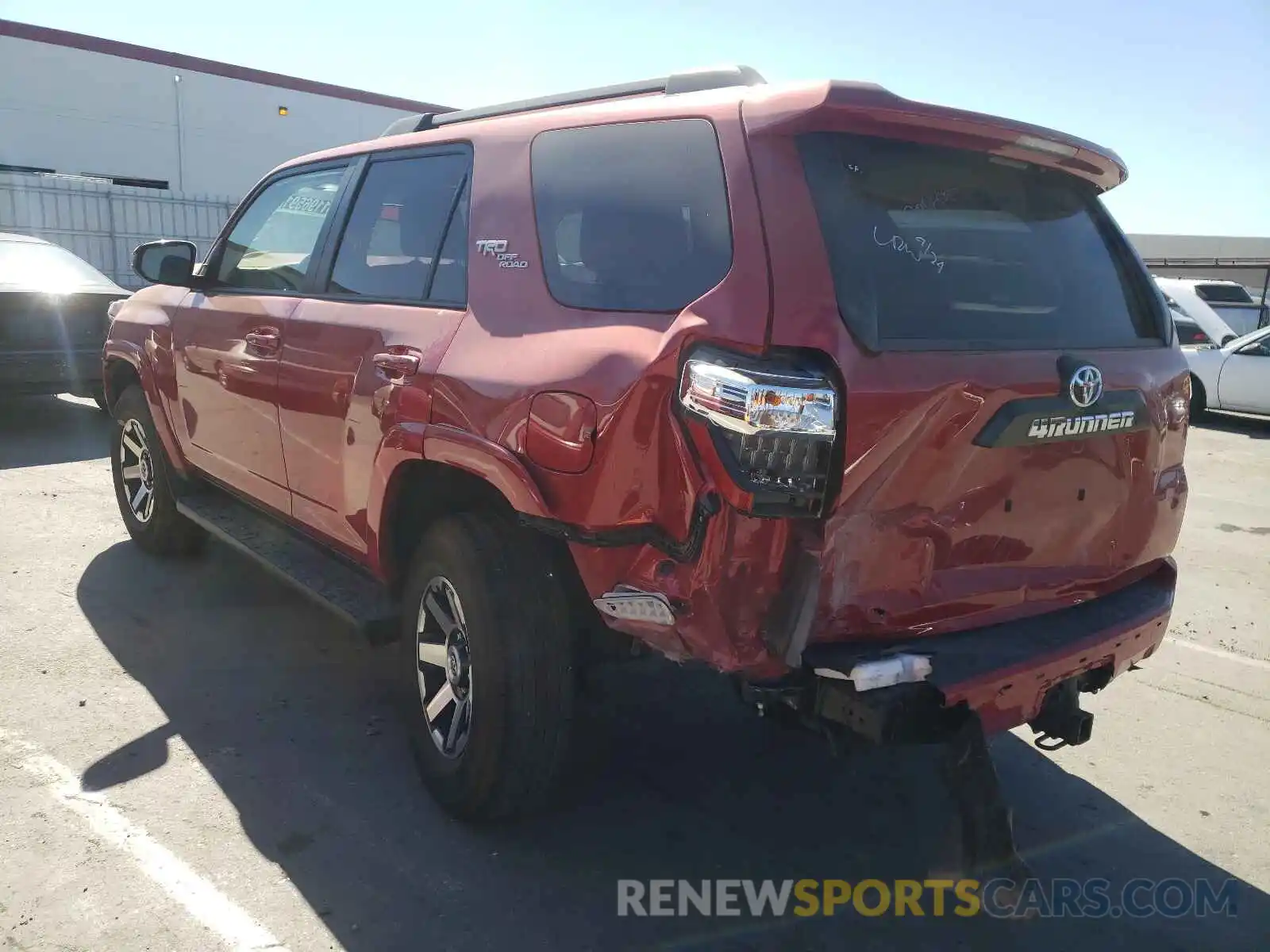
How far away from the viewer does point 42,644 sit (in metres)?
4.36

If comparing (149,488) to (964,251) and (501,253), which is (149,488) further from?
(964,251)

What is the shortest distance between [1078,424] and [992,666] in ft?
2.28

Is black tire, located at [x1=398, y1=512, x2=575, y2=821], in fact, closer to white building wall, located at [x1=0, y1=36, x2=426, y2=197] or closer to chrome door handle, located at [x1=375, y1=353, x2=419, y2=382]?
chrome door handle, located at [x1=375, y1=353, x2=419, y2=382]

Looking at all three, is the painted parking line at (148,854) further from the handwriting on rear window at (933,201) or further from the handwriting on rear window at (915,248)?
the handwriting on rear window at (933,201)

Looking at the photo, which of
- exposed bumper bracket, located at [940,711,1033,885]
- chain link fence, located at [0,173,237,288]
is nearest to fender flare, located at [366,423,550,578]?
exposed bumper bracket, located at [940,711,1033,885]

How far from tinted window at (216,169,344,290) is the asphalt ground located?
Answer: 5.21 feet

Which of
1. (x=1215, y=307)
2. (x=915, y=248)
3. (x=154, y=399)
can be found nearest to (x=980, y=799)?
(x=915, y=248)

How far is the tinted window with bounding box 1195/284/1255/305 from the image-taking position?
19406mm

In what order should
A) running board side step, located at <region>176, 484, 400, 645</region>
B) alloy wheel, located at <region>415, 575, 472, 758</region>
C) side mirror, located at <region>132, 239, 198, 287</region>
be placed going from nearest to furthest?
alloy wheel, located at <region>415, 575, 472, 758</region> < running board side step, located at <region>176, 484, 400, 645</region> < side mirror, located at <region>132, 239, 198, 287</region>

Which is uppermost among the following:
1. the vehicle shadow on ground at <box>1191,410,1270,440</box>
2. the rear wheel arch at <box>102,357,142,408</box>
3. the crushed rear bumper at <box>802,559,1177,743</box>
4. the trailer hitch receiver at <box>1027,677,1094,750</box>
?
the rear wheel arch at <box>102,357,142,408</box>

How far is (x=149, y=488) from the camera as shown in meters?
5.45

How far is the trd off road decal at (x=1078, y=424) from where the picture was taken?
2.57m

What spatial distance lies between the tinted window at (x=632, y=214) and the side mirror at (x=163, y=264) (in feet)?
7.90

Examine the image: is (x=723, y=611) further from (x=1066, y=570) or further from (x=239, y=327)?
(x=239, y=327)
